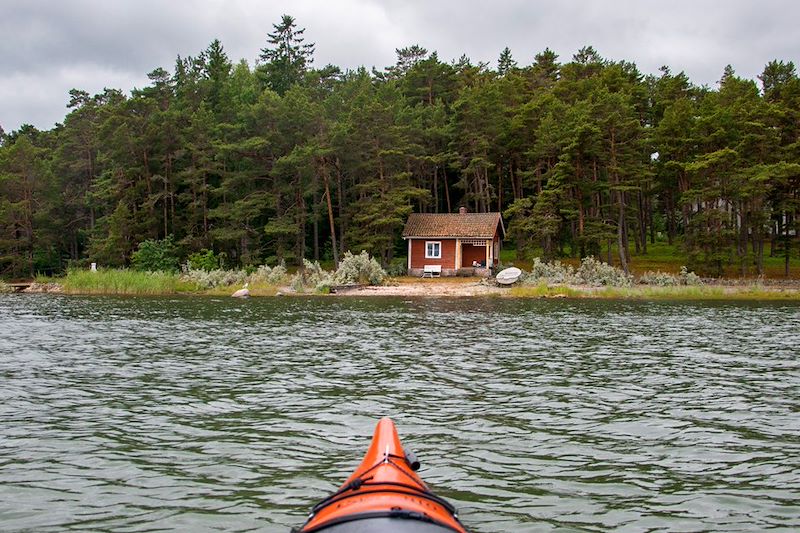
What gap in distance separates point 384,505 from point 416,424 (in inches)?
201

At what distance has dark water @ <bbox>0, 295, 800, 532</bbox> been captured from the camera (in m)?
6.66

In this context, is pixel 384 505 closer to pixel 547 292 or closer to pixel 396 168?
pixel 547 292

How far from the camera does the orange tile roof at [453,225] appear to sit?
45969 mm

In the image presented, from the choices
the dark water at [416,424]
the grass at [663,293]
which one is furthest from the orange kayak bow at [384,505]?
the grass at [663,293]

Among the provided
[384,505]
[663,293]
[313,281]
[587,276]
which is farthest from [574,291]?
[384,505]

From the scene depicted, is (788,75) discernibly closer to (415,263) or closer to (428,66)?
(428,66)

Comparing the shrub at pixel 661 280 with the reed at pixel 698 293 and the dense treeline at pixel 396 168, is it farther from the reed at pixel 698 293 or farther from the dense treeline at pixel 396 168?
the dense treeline at pixel 396 168

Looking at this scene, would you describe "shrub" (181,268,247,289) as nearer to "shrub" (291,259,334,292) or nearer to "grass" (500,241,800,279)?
"shrub" (291,259,334,292)

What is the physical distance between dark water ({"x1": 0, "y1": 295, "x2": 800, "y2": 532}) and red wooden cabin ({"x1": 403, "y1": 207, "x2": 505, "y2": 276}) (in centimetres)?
2535

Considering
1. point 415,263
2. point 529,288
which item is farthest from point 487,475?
point 415,263

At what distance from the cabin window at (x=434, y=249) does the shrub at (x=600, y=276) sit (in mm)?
11203

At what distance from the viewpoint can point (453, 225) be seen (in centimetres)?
4703

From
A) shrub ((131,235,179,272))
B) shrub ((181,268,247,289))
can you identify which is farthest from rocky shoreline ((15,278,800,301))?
shrub ((131,235,179,272))

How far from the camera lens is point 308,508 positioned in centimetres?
658
